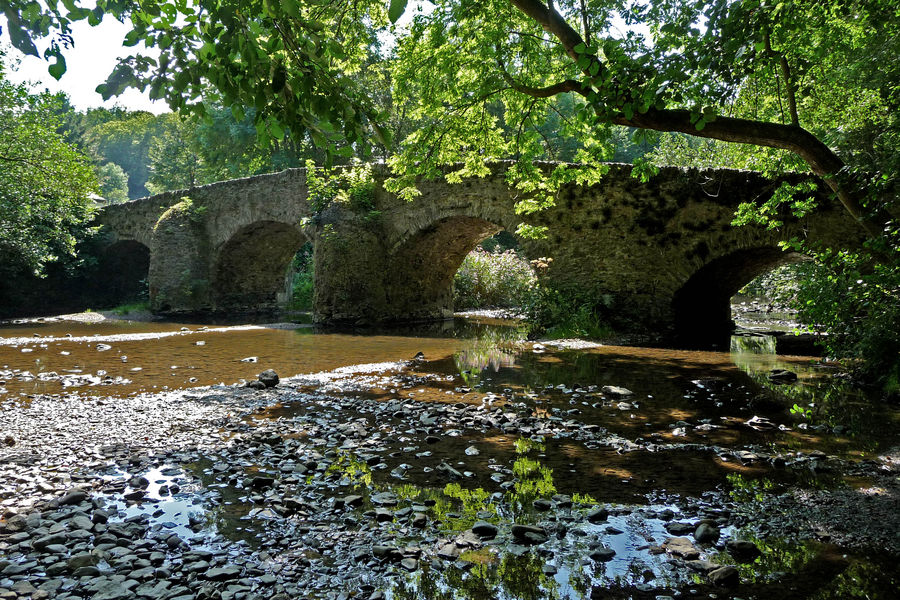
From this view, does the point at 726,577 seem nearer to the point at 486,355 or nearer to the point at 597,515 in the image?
the point at 597,515

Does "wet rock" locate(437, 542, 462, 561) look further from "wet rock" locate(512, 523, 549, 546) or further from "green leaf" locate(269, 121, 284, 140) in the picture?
"green leaf" locate(269, 121, 284, 140)

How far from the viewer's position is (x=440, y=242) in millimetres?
14891

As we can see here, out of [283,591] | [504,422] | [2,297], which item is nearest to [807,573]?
[283,591]

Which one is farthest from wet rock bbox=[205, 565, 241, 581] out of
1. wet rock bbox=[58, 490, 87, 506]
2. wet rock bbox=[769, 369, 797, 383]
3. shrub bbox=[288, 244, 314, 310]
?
shrub bbox=[288, 244, 314, 310]

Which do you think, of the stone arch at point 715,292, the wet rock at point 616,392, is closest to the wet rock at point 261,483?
the wet rock at point 616,392

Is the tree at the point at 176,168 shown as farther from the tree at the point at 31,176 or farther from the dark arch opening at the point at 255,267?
the tree at the point at 31,176

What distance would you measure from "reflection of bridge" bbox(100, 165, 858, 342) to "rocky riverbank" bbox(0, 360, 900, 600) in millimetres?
6368

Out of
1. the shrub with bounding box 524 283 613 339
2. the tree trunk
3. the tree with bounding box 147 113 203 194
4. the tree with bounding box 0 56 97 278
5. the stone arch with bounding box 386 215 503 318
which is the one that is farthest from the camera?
the tree with bounding box 147 113 203 194

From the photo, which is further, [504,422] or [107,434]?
[504,422]

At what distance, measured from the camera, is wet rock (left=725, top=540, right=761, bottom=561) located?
2.38 metres

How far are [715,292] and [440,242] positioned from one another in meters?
6.96

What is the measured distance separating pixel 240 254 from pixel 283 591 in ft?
58.4

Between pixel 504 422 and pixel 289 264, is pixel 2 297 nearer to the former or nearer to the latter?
pixel 289 264

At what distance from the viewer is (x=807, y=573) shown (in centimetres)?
223
